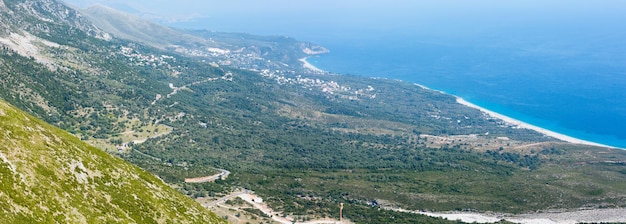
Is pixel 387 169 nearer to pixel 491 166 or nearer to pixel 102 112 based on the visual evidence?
pixel 491 166

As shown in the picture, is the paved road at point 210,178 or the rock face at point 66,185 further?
the paved road at point 210,178

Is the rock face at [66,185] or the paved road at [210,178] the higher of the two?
the rock face at [66,185]

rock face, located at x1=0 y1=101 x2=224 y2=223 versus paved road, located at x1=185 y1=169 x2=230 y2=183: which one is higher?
rock face, located at x1=0 y1=101 x2=224 y2=223

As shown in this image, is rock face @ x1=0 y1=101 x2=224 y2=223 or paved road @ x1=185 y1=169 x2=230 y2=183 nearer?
rock face @ x1=0 y1=101 x2=224 y2=223

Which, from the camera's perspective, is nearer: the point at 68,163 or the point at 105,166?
the point at 68,163

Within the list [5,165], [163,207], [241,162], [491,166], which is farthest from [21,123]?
Result: [491,166]

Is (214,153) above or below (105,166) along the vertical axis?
below

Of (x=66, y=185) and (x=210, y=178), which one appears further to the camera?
(x=210, y=178)

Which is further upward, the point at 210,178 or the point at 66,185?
the point at 66,185
